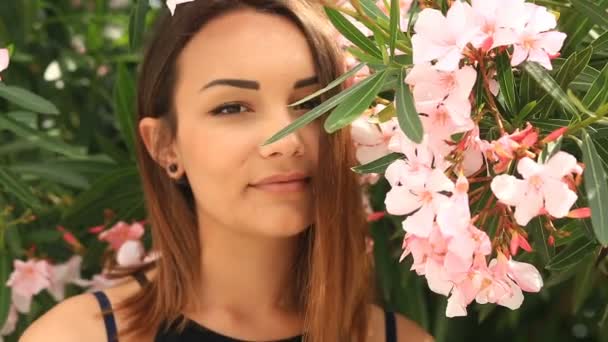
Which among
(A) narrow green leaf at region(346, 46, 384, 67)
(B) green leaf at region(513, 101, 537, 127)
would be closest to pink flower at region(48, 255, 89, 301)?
(A) narrow green leaf at region(346, 46, 384, 67)

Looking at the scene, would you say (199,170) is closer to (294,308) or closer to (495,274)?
(294,308)

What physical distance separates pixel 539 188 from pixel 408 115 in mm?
188

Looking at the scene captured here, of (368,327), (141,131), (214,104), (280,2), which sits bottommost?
(368,327)

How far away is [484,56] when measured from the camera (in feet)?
4.59

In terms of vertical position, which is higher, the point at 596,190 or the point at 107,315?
the point at 596,190

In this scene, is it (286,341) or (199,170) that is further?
(286,341)

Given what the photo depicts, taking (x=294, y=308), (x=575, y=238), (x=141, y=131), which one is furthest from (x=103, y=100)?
(x=575, y=238)

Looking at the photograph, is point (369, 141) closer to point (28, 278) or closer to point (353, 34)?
point (353, 34)

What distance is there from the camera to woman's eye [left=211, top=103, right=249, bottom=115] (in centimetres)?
173

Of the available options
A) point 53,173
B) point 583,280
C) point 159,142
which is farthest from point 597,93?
point 53,173

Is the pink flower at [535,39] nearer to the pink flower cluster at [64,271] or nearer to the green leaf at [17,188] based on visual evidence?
the pink flower cluster at [64,271]

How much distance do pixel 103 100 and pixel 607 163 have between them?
1565 mm

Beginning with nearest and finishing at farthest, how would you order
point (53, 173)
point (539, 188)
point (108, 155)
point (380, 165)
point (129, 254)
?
point (539, 188)
point (380, 165)
point (129, 254)
point (53, 173)
point (108, 155)

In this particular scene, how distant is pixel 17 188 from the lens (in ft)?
6.53
